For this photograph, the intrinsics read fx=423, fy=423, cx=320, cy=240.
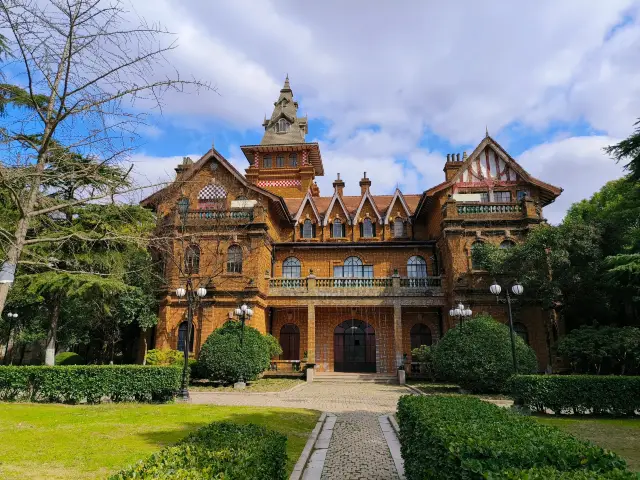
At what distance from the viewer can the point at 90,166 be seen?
20.2 ft

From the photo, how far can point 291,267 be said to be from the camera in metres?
29.7

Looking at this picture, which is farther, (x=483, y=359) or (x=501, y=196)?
(x=501, y=196)

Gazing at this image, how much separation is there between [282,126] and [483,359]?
30457 millimetres

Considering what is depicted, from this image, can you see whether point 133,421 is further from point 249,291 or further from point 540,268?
point 540,268

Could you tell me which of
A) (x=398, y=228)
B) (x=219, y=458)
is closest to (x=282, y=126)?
(x=398, y=228)

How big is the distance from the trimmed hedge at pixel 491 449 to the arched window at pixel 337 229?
2460 centimetres

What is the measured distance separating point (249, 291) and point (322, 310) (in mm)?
5924

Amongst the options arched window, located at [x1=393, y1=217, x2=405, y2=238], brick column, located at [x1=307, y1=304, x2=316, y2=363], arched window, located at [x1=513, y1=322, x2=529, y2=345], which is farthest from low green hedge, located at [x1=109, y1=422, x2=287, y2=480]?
arched window, located at [x1=393, y1=217, x2=405, y2=238]

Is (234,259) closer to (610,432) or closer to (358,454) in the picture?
(358,454)

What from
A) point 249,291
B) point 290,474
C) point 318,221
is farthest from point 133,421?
point 318,221

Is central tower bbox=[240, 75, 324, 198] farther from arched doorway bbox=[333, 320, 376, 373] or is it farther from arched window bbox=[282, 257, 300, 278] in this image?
arched doorway bbox=[333, 320, 376, 373]

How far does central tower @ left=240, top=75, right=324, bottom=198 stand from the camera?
37938mm

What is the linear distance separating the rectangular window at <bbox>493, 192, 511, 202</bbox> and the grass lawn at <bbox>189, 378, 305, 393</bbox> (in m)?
16.9

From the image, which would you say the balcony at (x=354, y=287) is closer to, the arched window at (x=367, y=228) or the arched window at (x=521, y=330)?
the arched window at (x=521, y=330)
